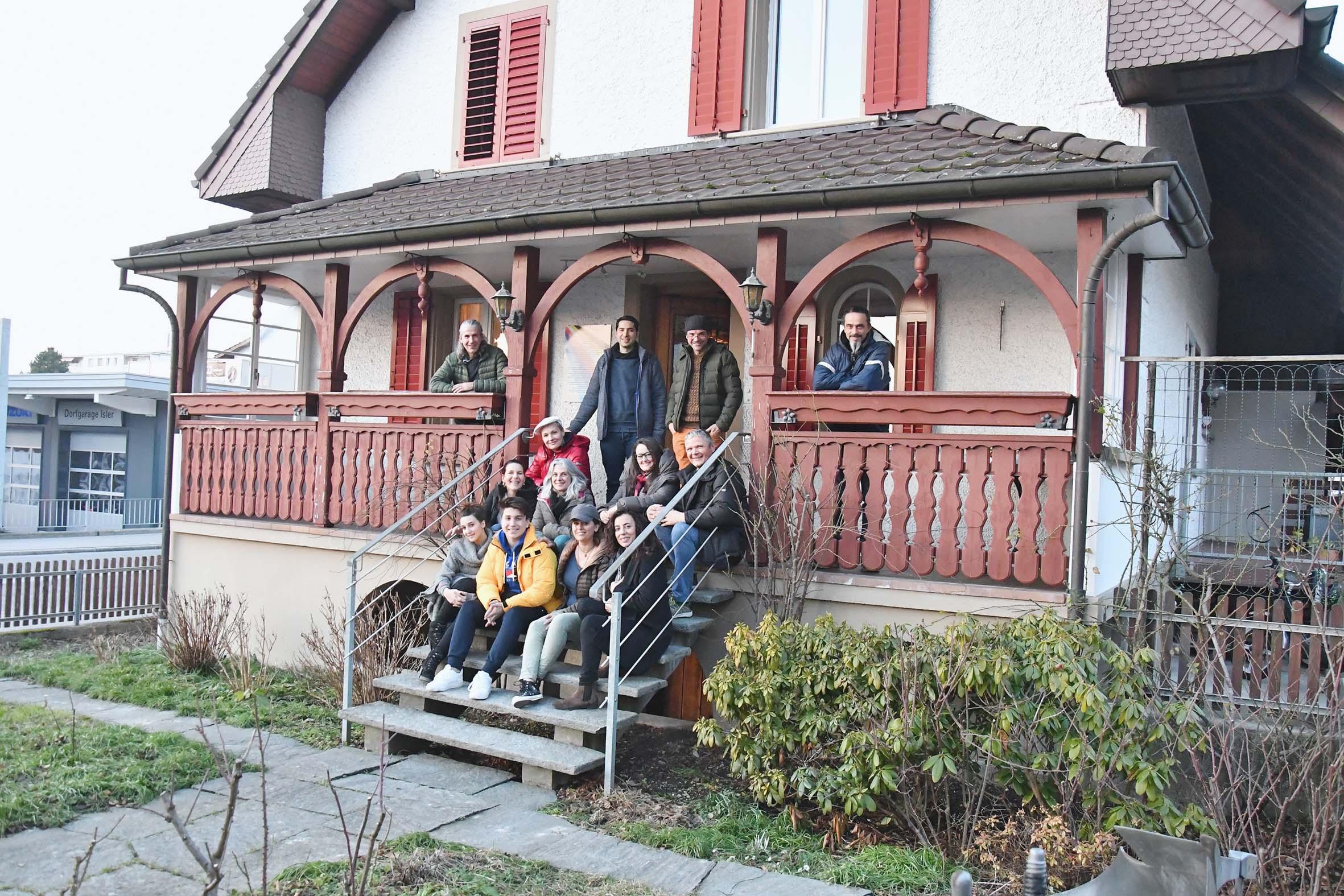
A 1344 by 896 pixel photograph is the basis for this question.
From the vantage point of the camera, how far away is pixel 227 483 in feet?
34.1

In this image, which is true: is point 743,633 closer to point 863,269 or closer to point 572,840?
point 572,840

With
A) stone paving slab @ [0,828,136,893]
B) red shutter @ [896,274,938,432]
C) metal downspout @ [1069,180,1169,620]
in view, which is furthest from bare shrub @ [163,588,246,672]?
metal downspout @ [1069,180,1169,620]

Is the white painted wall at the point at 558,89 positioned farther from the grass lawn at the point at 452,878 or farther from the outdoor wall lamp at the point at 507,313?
the grass lawn at the point at 452,878

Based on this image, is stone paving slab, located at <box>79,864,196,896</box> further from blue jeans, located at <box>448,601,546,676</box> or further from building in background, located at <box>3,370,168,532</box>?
building in background, located at <box>3,370,168,532</box>

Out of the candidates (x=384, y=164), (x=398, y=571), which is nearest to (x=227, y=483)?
(x=398, y=571)

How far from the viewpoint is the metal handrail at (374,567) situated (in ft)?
24.3

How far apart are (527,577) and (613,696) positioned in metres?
1.26

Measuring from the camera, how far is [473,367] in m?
9.37

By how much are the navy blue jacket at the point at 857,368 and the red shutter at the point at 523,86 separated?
5.13 metres

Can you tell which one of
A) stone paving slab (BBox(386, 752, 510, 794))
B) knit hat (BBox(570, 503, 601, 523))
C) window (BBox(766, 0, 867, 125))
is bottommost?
stone paving slab (BBox(386, 752, 510, 794))

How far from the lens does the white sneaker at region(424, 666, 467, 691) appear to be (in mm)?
7020

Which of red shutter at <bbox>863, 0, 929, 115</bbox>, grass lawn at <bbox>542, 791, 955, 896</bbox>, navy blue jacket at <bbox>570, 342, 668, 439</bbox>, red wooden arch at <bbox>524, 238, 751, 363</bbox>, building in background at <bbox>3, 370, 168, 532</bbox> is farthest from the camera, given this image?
building in background at <bbox>3, 370, 168, 532</bbox>

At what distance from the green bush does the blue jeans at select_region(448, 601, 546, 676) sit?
148cm

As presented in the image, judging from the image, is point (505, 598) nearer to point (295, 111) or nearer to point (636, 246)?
point (636, 246)
